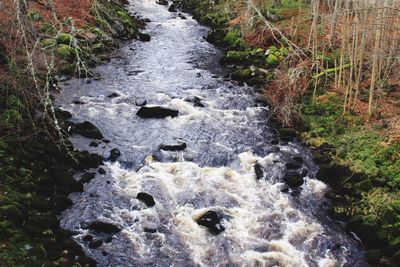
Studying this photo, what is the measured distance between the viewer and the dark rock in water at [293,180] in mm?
10938

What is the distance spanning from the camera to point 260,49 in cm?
2052

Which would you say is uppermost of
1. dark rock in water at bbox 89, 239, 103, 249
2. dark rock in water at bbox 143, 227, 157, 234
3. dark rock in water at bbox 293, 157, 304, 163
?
dark rock in water at bbox 293, 157, 304, 163

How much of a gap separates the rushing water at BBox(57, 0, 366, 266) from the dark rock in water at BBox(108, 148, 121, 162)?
158mm

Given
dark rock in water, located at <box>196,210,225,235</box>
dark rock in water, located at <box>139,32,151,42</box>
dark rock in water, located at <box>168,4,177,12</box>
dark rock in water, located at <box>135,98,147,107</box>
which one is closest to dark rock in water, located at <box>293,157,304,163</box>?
dark rock in water, located at <box>196,210,225,235</box>

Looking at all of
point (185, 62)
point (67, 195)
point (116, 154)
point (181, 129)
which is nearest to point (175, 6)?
point (185, 62)

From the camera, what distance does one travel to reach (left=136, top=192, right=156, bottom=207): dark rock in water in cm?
970

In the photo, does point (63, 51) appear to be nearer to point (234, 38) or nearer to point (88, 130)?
point (88, 130)

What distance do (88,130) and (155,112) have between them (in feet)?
9.12

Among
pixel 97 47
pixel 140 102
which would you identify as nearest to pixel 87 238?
pixel 140 102

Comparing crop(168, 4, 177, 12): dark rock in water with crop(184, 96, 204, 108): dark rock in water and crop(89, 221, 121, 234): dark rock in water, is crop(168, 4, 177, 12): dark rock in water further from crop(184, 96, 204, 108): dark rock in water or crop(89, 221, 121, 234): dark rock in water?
crop(89, 221, 121, 234): dark rock in water

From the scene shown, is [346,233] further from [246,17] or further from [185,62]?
[246,17]

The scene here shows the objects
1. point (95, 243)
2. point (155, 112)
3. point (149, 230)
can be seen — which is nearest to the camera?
point (95, 243)

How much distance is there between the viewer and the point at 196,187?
1055 centimetres

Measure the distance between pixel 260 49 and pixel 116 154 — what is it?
38.2ft
